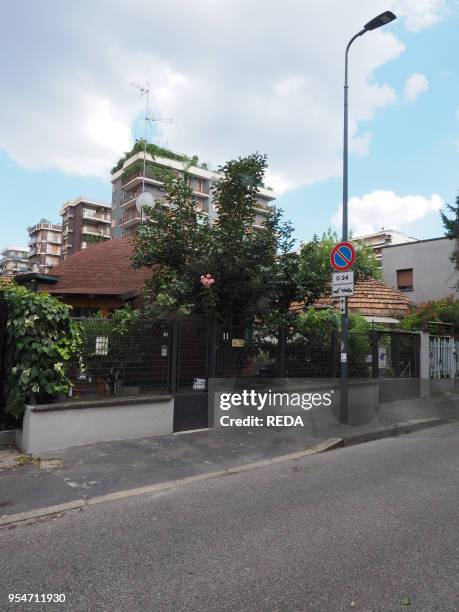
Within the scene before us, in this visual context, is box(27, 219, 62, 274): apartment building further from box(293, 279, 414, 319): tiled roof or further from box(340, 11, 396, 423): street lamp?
box(340, 11, 396, 423): street lamp

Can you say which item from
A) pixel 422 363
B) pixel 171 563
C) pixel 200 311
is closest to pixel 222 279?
pixel 200 311

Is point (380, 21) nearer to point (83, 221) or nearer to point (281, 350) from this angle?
point (281, 350)

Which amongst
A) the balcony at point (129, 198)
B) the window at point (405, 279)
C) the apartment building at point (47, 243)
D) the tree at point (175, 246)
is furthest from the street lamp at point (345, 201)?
the apartment building at point (47, 243)

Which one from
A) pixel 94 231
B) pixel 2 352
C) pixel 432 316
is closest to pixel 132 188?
pixel 94 231

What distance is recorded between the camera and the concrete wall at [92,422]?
6.57 meters

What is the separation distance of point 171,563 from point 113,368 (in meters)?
4.41

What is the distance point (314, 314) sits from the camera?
11.4 metres

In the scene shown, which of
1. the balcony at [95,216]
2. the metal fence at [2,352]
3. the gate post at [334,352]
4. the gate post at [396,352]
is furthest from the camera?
the balcony at [95,216]

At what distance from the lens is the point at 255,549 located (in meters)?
3.72

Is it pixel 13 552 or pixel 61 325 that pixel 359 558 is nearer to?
pixel 13 552

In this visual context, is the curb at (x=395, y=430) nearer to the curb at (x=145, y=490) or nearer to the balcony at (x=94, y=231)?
the curb at (x=145, y=490)

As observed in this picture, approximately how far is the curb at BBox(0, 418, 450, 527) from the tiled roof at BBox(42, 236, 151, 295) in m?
7.14

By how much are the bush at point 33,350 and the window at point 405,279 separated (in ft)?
79.7

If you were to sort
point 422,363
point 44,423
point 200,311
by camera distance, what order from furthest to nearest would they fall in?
point 422,363 → point 200,311 → point 44,423
